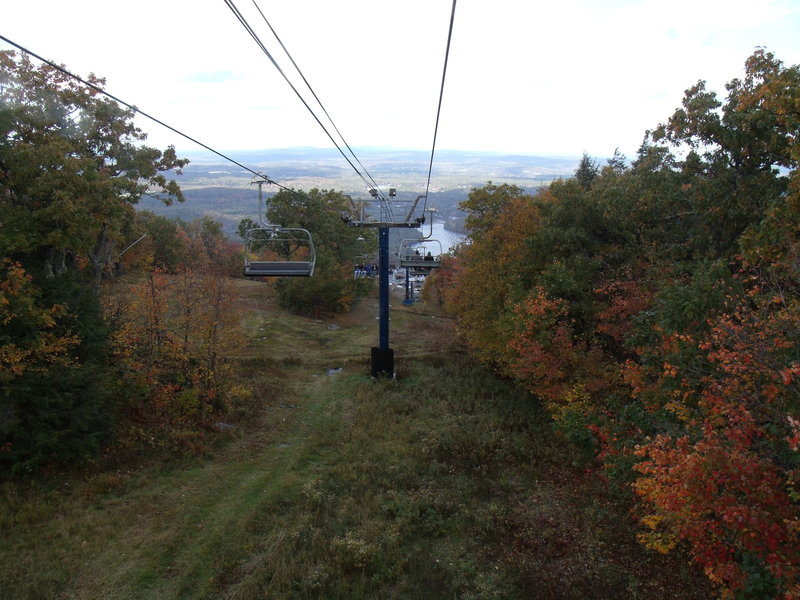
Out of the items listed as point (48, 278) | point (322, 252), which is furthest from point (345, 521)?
point (322, 252)

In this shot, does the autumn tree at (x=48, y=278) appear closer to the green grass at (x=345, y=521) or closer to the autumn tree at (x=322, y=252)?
the green grass at (x=345, y=521)

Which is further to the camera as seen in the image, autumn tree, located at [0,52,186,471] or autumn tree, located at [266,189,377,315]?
autumn tree, located at [266,189,377,315]

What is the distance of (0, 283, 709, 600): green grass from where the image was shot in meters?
9.59

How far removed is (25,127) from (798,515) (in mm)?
20266

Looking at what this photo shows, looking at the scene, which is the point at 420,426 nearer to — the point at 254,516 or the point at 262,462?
the point at 262,462

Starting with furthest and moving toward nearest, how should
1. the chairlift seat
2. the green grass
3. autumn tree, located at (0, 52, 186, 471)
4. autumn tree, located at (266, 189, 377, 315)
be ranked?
autumn tree, located at (266, 189, 377, 315), the chairlift seat, autumn tree, located at (0, 52, 186, 471), the green grass

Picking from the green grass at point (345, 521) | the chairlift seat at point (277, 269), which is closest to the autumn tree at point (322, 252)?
the chairlift seat at point (277, 269)

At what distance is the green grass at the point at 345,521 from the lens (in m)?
9.59

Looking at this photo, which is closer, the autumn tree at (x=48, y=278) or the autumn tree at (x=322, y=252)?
the autumn tree at (x=48, y=278)

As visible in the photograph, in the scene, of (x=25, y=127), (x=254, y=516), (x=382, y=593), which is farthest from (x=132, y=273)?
(x=382, y=593)

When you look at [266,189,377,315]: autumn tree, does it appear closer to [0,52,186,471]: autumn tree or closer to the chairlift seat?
the chairlift seat

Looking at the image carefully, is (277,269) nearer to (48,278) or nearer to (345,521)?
(48,278)

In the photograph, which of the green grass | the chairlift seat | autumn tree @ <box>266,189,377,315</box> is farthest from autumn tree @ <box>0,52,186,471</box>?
autumn tree @ <box>266,189,377,315</box>

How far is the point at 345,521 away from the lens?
1193 centimetres
